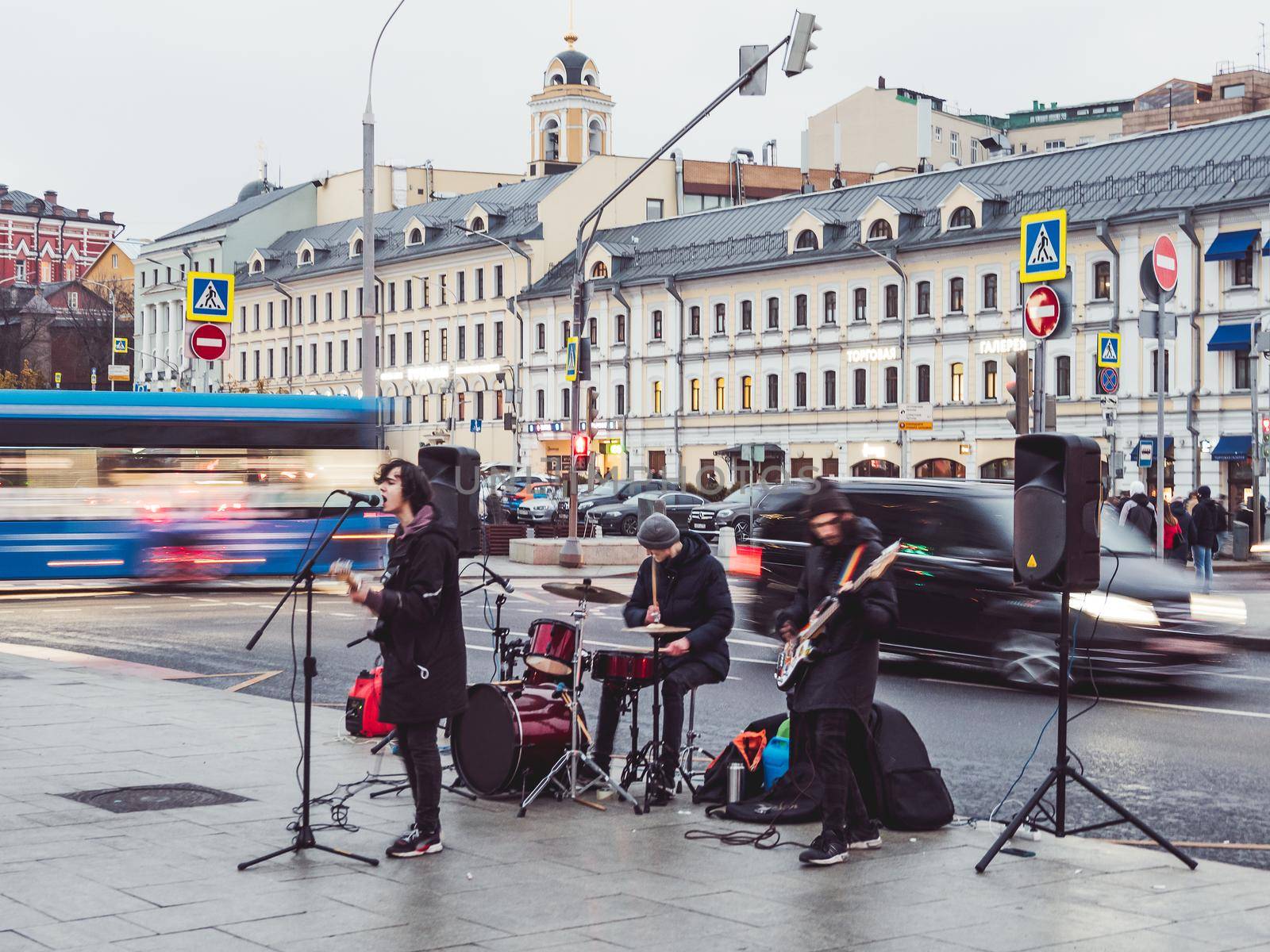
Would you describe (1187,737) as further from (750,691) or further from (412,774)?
(412,774)

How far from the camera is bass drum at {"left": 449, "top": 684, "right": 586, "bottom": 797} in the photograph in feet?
31.8

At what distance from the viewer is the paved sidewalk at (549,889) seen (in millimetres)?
6785

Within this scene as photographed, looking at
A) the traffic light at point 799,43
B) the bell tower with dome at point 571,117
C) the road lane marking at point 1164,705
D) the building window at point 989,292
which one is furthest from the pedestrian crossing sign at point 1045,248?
the bell tower with dome at point 571,117

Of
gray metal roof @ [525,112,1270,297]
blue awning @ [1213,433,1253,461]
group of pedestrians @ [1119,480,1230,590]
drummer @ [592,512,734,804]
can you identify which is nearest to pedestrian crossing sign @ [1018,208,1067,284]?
group of pedestrians @ [1119,480,1230,590]

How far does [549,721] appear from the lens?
9852 mm

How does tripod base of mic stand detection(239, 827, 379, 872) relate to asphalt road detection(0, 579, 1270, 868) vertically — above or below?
above

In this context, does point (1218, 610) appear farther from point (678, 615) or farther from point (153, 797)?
point (153, 797)

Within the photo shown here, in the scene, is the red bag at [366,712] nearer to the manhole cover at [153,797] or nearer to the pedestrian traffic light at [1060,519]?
the manhole cover at [153,797]

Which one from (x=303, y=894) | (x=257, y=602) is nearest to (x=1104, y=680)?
(x=303, y=894)

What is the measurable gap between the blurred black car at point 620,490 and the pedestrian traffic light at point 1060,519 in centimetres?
4727

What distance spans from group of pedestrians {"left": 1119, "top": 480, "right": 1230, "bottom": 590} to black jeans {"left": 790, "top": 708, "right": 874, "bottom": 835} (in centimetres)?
1979

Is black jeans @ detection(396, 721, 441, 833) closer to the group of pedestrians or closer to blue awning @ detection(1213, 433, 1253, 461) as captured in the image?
the group of pedestrians

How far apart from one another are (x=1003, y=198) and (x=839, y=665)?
5422 centimetres

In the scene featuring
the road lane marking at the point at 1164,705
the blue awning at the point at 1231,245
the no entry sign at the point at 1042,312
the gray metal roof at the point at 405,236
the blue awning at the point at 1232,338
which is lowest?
the road lane marking at the point at 1164,705
